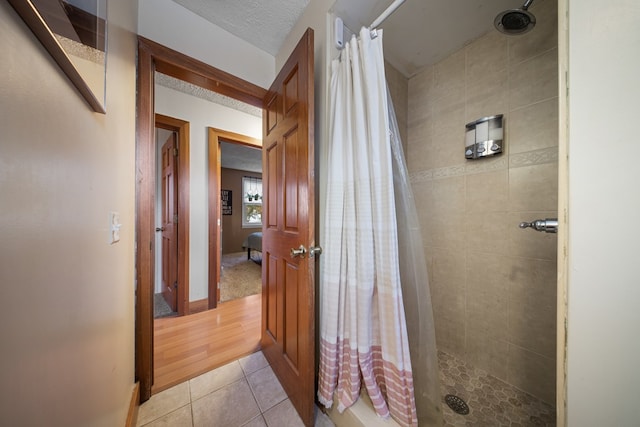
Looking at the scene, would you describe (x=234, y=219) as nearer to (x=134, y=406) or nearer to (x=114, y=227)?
(x=134, y=406)

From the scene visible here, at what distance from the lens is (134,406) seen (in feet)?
3.24

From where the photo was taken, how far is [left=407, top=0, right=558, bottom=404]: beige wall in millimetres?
1116

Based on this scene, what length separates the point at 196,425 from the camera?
0.99 metres

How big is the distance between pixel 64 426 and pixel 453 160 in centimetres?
206

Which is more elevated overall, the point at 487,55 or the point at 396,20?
the point at 396,20

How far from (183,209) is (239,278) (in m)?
1.71

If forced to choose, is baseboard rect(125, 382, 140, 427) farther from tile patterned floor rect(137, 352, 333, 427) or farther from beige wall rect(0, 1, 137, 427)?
beige wall rect(0, 1, 137, 427)

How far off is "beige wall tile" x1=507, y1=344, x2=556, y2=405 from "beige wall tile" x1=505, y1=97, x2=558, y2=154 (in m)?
1.21

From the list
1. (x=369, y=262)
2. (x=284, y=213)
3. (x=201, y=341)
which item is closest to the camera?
(x=369, y=262)

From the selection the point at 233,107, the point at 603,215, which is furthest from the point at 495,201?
the point at 233,107

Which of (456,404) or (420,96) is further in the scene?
(420,96)

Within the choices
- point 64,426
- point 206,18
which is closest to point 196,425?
point 64,426

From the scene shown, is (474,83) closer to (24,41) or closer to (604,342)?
(604,342)

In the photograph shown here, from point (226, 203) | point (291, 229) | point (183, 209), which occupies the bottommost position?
point (291, 229)
